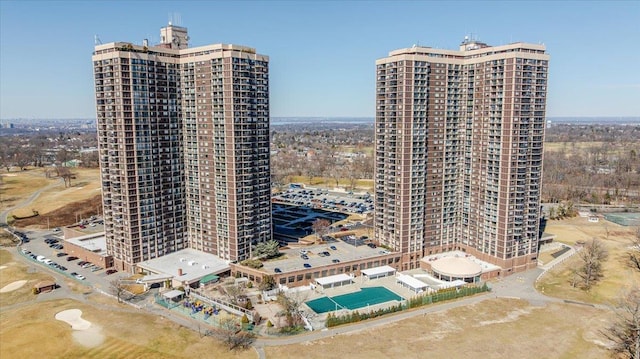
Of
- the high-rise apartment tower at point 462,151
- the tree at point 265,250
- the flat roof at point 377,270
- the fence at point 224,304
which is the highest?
the high-rise apartment tower at point 462,151

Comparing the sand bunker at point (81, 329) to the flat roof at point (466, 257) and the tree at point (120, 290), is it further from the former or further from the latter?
the flat roof at point (466, 257)

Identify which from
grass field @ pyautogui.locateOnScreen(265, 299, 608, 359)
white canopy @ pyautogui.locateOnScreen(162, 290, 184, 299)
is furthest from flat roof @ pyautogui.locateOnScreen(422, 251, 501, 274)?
white canopy @ pyautogui.locateOnScreen(162, 290, 184, 299)

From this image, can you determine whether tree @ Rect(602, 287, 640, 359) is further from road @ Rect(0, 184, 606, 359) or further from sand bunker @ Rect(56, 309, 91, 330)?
sand bunker @ Rect(56, 309, 91, 330)

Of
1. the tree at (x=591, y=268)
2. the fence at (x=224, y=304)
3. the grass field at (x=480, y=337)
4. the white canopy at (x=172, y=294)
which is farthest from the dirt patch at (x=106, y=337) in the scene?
the tree at (x=591, y=268)

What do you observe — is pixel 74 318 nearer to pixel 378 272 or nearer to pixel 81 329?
pixel 81 329

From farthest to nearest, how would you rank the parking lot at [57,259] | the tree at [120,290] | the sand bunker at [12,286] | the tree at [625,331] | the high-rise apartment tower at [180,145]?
the parking lot at [57,259] < the high-rise apartment tower at [180,145] < the sand bunker at [12,286] < the tree at [120,290] < the tree at [625,331]

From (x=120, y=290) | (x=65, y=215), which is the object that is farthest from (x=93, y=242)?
(x=65, y=215)
